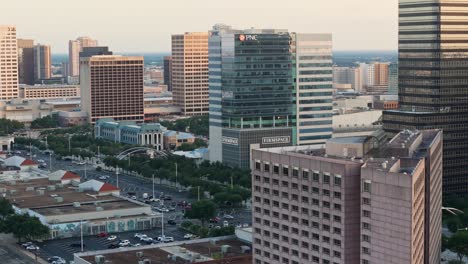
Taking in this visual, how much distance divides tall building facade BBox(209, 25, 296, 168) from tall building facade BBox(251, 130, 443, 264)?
74409 millimetres

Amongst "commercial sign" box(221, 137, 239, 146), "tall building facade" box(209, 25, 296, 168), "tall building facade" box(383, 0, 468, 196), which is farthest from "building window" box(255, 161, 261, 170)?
"commercial sign" box(221, 137, 239, 146)

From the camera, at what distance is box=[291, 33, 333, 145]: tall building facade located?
14238 centimetres

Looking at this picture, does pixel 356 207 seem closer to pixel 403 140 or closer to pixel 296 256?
pixel 296 256

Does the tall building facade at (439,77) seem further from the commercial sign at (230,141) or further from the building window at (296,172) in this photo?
the building window at (296,172)

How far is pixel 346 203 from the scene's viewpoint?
55062 millimetres

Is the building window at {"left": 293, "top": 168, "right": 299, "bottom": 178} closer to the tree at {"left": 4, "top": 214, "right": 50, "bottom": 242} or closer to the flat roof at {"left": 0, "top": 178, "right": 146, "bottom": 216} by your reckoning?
the tree at {"left": 4, "top": 214, "right": 50, "bottom": 242}

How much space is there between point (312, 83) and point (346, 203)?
294 feet

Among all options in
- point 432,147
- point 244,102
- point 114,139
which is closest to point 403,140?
point 432,147

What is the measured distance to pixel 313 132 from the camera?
146000 millimetres

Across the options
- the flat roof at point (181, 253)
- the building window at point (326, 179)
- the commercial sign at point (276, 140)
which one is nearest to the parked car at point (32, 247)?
the flat roof at point (181, 253)

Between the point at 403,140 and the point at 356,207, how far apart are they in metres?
11.6

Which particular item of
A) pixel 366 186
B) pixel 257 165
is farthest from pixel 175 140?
pixel 366 186

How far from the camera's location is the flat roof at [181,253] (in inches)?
3122

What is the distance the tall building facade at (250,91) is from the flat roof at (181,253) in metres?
54.8
